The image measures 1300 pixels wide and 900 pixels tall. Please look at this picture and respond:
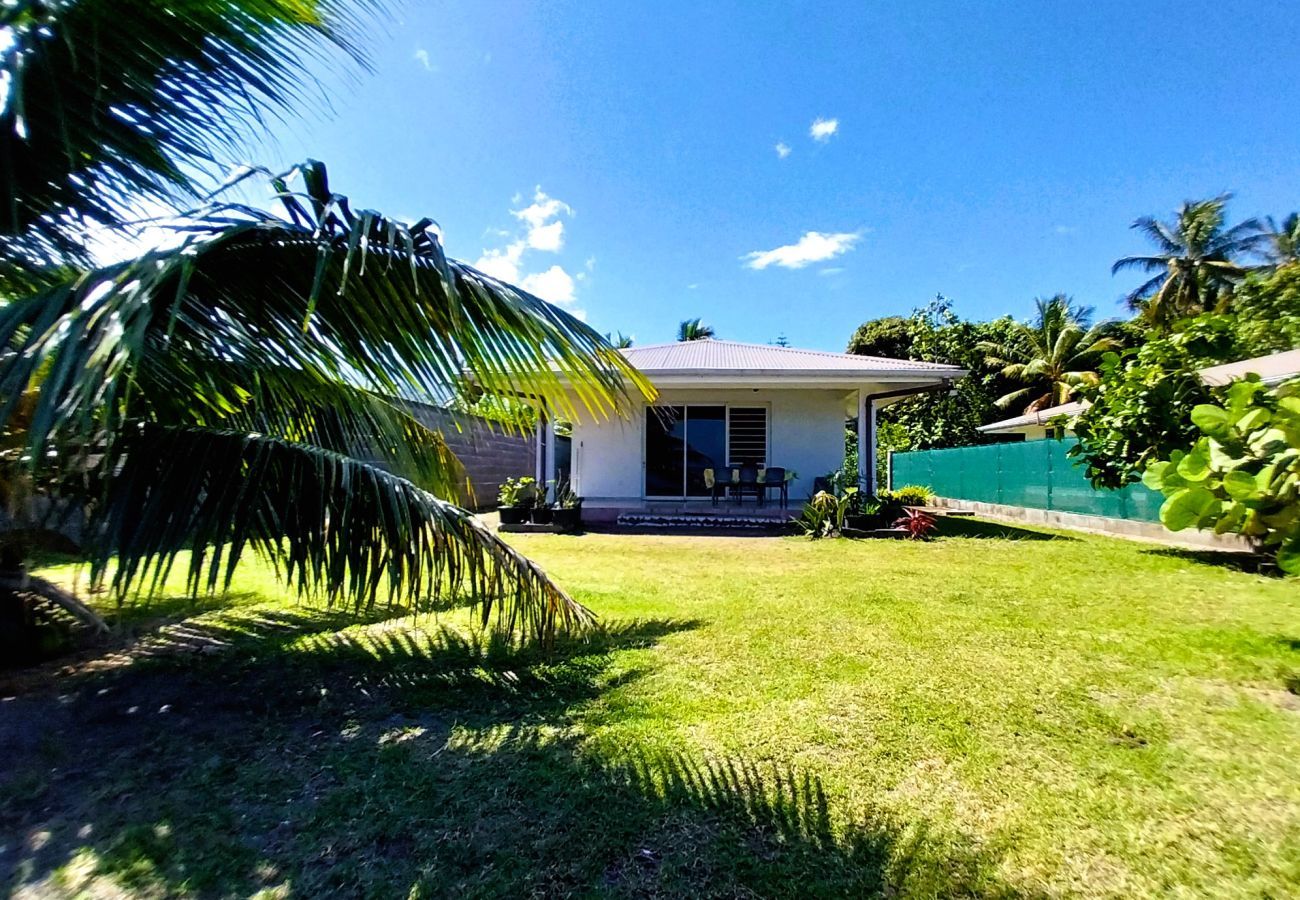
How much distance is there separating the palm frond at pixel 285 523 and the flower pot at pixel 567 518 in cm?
760

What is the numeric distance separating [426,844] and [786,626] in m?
3.04

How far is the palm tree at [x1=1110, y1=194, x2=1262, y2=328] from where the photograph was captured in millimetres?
27500

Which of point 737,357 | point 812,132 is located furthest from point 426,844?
point 812,132

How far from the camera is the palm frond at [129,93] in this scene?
64.1 inches

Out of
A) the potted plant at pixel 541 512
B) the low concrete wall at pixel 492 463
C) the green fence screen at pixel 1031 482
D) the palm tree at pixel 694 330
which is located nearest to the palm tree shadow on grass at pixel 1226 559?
the green fence screen at pixel 1031 482

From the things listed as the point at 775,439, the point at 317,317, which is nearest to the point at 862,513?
the point at 775,439

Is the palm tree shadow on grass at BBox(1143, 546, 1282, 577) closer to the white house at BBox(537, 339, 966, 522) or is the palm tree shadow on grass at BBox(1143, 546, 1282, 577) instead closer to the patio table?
the white house at BBox(537, 339, 966, 522)

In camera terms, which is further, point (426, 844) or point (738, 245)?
point (738, 245)

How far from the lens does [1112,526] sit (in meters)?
10.2

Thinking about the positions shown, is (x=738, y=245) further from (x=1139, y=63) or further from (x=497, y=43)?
(x=497, y=43)

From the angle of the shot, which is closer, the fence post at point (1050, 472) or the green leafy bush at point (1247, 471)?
the green leafy bush at point (1247, 471)

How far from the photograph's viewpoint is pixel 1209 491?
2.48 metres

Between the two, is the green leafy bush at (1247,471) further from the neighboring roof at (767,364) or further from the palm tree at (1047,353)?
the palm tree at (1047,353)

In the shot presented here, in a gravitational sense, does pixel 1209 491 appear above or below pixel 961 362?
below
